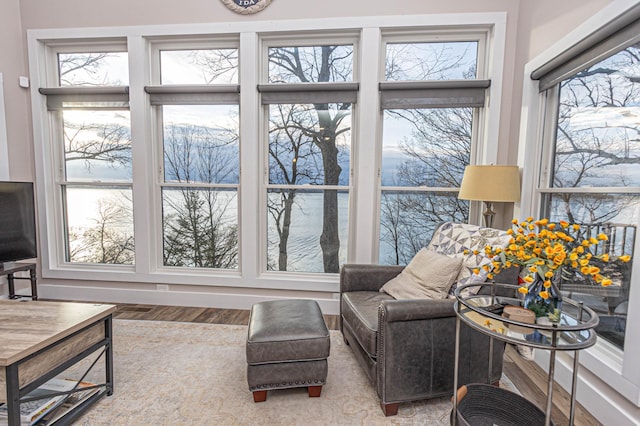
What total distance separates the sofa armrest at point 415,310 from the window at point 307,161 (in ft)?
5.04

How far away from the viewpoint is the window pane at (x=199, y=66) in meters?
3.12

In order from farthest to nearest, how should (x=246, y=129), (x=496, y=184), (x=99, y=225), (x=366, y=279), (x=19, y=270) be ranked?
(x=99, y=225), (x=246, y=129), (x=19, y=270), (x=366, y=279), (x=496, y=184)

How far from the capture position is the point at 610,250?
5.61 ft

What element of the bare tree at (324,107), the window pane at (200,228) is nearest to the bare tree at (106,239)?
the window pane at (200,228)

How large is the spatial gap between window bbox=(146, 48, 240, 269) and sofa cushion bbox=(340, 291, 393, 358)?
1.55m

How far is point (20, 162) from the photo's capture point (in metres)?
3.21

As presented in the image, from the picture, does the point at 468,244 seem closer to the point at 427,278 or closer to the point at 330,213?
the point at 427,278

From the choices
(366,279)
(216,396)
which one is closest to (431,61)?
(366,279)

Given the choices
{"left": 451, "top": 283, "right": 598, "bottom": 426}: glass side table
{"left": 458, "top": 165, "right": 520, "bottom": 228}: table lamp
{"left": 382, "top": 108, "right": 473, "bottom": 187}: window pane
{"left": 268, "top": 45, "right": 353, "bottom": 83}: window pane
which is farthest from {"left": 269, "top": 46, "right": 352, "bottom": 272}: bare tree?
{"left": 451, "top": 283, "right": 598, "bottom": 426}: glass side table

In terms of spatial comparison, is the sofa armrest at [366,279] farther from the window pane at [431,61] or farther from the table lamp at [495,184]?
the window pane at [431,61]

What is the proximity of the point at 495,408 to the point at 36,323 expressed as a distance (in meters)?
2.36

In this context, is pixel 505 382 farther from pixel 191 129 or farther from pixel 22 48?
pixel 22 48

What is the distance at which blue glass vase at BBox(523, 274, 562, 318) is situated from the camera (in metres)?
1.30

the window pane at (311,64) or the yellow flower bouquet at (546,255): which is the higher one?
the window pane at (311,64)
